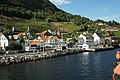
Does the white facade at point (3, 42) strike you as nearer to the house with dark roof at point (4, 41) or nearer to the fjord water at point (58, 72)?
the house with dark roof at point (4, 41)

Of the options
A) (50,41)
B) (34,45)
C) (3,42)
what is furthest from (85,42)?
(3,42)

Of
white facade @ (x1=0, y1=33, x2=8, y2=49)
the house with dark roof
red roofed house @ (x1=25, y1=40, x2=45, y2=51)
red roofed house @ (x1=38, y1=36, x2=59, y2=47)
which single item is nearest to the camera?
white facade @ (x1=0, y1=33, x2=8, y2=49)

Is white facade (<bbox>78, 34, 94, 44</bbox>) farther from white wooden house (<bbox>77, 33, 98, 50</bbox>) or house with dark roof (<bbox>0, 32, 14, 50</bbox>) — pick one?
house with dark roof (<bbox>0, 32, 14, 50</bbox>)

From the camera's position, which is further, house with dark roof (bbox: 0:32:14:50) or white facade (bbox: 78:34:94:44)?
white facade (bbox: 78:34:94:44)

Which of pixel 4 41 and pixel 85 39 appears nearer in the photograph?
pixel 4 41

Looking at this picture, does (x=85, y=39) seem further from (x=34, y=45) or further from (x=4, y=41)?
(x=4, y=41)

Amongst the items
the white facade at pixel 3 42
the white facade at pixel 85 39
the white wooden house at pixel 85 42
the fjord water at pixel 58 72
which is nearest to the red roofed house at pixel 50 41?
the white wooden house at pixel 85 42

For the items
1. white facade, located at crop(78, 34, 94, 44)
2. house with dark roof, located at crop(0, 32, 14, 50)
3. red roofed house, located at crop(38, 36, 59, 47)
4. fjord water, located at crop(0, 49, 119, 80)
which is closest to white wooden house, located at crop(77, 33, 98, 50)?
white facade, located at crop(78, 34, 94, 44)

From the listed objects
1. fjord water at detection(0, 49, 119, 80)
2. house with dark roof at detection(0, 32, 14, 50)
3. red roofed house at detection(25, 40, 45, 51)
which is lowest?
fjord water at detection(0, 49, 119, 80)

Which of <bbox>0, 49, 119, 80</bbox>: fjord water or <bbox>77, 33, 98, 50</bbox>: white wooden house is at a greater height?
<bbox>77, 33, 98, 50</bbox>: white wooden house

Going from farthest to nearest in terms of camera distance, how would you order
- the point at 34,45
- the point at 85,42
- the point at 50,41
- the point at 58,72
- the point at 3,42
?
the point at 85,42 → the point at 50,41 → the point at 34,45 → the point at 3,42 → the point at 58,72

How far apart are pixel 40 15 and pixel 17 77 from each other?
15749 cm

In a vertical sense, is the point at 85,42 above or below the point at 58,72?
above

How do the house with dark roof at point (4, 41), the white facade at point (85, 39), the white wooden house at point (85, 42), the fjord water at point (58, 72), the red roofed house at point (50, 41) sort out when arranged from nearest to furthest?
the fjord water at point (58, 72) < the house with dark roof at point (4, 41) < the red roofed house at point (50, 41) < the white wooden house at point (85, 42) < the white facade at point (85, 39)
